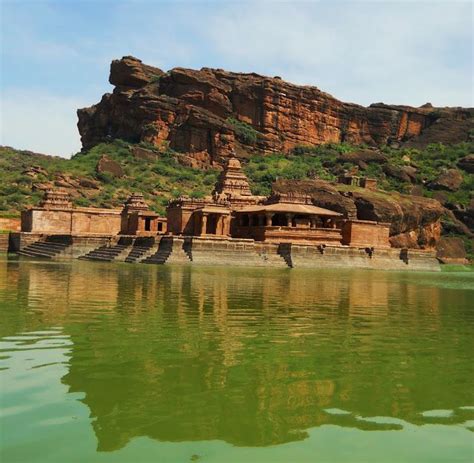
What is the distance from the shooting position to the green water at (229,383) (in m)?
4.82

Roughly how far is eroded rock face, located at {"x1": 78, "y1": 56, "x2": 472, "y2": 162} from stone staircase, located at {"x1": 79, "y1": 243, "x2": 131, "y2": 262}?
138 ft

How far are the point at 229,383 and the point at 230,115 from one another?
7848cm

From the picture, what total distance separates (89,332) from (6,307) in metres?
3.32

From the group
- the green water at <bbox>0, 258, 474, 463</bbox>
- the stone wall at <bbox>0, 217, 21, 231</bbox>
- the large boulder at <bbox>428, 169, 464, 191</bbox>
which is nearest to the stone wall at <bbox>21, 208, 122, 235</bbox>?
the stone wall at <bbox>0, 217, 21, 231</bbox>

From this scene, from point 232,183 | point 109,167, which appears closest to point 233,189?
point 232,183

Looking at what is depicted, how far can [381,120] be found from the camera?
95.1 meters

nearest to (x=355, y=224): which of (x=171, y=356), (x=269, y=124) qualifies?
(x=171, y=356)

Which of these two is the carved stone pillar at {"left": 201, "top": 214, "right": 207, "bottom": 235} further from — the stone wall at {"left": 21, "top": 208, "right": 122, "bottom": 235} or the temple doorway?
the stone wall at {"left": 21, "top": 208, "right": 122, "bottom": 235}

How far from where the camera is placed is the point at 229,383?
668 cm

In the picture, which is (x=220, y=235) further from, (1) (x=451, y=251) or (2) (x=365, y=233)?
(1) (x=451, y=251)

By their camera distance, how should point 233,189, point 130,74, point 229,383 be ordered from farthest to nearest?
point 130,74 → point 233,189 → point 229,383

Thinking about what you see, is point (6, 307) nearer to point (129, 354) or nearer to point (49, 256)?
point (129, 354)

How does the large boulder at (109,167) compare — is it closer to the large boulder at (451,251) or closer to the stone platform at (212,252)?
the stone platform at (212,252)

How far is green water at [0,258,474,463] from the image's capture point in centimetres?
482
